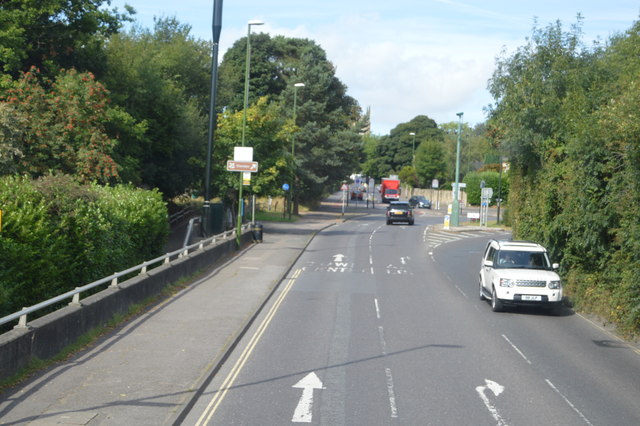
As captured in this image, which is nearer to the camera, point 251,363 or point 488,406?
point 488,406

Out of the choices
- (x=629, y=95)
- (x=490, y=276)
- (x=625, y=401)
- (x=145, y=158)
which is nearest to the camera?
(x=625, y=401)

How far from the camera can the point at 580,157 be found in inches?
763

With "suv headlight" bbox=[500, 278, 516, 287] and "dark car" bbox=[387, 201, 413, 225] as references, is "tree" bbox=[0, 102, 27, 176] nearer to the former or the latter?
"suv headlight" bbox=[500, 278, 516, 287]

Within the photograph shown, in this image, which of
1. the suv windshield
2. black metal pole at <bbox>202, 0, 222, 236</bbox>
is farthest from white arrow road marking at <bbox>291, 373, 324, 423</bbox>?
black metal pole at <bbox>202, 0, 222, 236</bbox>

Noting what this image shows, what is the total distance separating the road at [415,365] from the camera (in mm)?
9336

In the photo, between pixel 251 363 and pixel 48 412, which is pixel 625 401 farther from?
pixel 48 412

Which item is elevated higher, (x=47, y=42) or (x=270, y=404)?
(x=47, y=42)

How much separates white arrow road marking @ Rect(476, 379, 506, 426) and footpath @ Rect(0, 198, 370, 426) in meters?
4.10

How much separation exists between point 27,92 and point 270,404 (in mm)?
19899

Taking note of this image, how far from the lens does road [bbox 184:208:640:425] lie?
934 centimetres

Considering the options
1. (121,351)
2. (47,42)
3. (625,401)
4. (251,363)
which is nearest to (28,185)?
Answer: (121,351)

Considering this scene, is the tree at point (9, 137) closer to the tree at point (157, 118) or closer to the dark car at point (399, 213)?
the tree at point (157, 118)

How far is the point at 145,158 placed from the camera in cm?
3781

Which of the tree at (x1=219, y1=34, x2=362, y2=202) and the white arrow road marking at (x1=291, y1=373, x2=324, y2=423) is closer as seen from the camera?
the white arrow road marking at (x1=291, y1=373, x2=324, y2=423)
